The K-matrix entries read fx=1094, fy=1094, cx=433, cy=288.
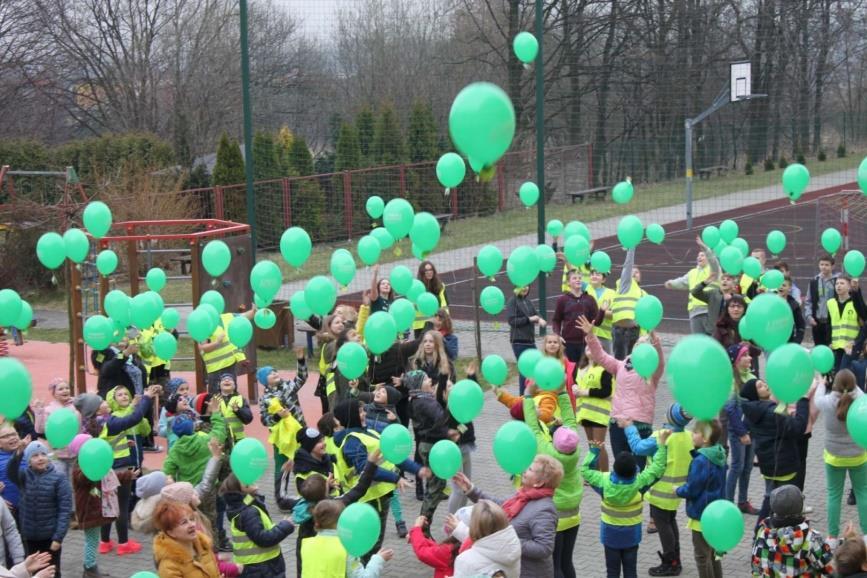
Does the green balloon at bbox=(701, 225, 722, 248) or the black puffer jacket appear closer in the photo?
the black puffer jacket

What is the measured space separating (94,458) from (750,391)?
437cm

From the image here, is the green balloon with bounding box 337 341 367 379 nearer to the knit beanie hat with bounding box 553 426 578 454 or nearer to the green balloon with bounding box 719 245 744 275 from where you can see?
the knit beanie hat with bounding box 553 426 578 454

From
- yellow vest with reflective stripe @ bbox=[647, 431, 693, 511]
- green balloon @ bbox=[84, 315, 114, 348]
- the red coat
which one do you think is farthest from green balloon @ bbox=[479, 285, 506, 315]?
the red coat

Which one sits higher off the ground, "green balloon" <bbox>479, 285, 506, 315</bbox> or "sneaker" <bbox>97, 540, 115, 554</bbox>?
"green balloon" <bbox>479, 285, 506, 315</bbox>

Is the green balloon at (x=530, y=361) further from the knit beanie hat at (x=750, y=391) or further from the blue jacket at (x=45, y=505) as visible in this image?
the blue jacket at (x=45, y=505)

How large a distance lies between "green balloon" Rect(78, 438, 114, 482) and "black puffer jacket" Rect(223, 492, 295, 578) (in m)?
1.23

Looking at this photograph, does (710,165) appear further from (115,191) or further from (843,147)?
(115,191)

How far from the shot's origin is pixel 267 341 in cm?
1527

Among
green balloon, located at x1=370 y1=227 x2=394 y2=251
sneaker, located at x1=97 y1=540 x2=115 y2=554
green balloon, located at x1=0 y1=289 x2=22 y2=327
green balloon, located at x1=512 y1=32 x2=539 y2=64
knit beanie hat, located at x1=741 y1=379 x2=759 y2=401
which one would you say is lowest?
sneaker, located at x1=97 y1=540 x2=115 y2=554

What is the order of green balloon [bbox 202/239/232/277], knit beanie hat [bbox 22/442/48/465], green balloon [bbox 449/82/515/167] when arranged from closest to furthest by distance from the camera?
green balloon [bbox 449/82/515/167] < knit beanie hat [bbox 22/442/48/465] < green balloon [bbox 202/239/232/277]

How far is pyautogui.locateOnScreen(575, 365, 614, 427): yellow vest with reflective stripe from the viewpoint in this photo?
855 cm

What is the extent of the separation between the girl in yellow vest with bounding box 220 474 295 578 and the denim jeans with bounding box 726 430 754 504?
3.76m

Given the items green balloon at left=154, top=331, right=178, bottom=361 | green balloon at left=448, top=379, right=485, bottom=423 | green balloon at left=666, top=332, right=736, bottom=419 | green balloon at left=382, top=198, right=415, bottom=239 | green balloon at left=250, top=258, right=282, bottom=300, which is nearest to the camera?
green balloon at left=666, top=332, right=736, bottom=419

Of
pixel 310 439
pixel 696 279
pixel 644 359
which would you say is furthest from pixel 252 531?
pixel 696 279
